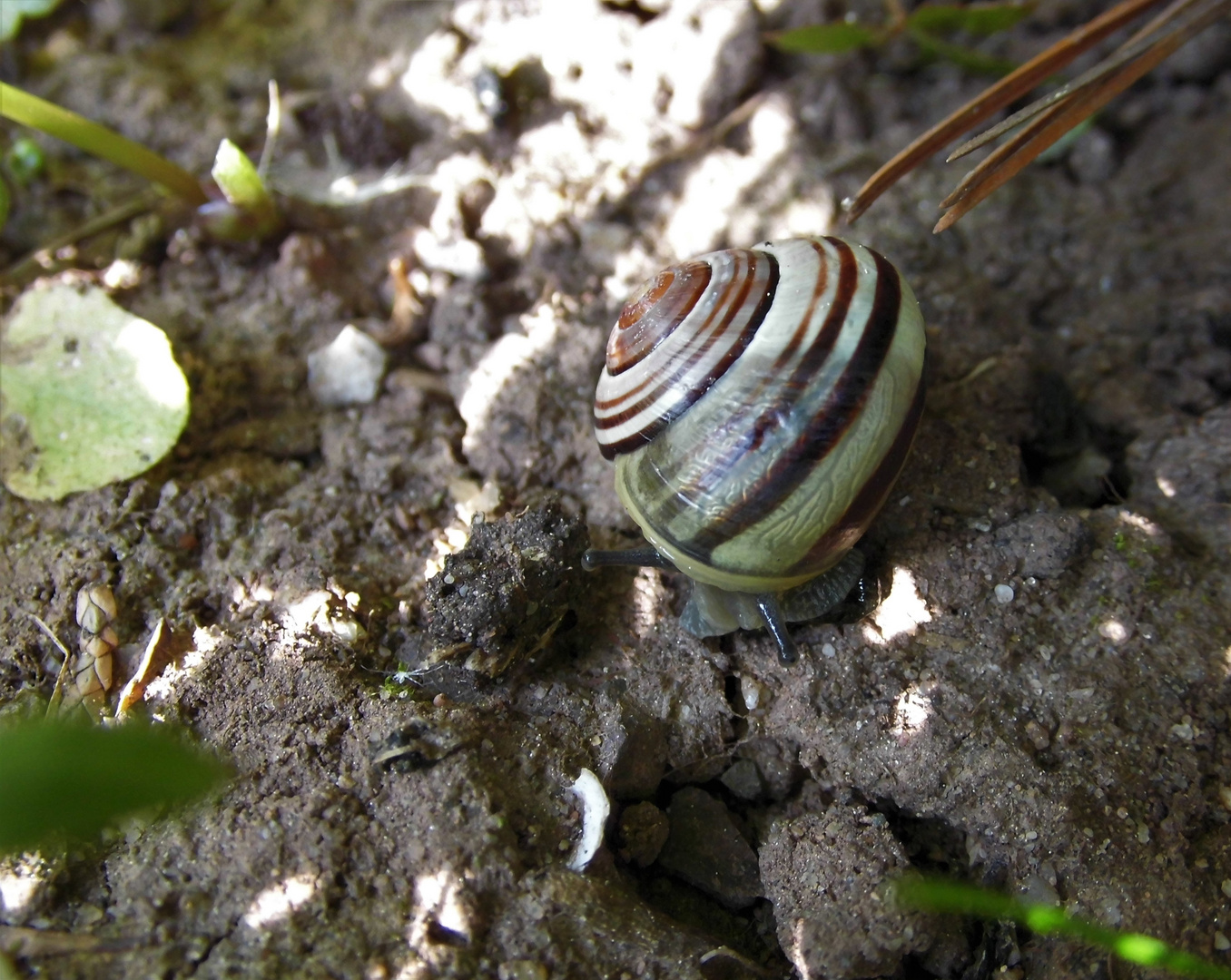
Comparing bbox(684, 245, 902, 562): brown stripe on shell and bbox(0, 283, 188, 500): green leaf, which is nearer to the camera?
bbox(684, 245, 902, 562): brown stripe on shell

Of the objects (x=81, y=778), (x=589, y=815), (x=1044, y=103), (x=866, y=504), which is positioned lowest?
(x=589, y=815)

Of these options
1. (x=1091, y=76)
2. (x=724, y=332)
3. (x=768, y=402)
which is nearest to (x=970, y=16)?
(x=1091, y=76)

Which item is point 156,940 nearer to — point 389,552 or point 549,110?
point 389,552

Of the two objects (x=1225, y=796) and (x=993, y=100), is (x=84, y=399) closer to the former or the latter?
(x=993, y=100)

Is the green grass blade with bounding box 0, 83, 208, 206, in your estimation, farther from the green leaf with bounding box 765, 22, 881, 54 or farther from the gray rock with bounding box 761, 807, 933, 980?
the gray rock with bounding box 761, 807, 933, 980

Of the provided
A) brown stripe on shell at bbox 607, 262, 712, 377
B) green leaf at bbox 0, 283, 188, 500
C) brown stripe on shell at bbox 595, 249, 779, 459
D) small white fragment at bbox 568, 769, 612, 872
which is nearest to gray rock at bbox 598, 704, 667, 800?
small white fragment at bbox 568, 769, 612, 872

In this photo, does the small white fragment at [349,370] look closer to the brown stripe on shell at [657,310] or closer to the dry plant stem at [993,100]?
the brown stripe on shell at [657,310]

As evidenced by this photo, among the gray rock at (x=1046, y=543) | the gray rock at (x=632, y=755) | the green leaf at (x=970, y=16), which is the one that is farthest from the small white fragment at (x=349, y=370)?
the green leaf at (x=970, y=16)
